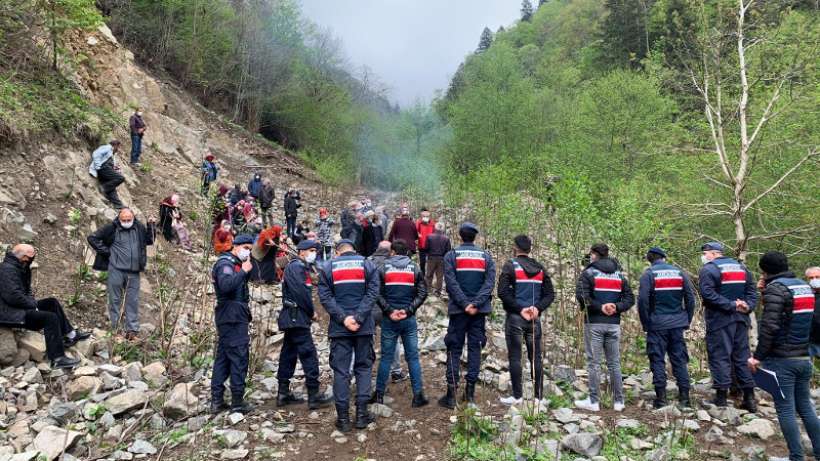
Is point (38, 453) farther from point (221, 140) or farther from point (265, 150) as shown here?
point (265, 150)

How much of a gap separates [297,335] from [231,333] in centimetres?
72

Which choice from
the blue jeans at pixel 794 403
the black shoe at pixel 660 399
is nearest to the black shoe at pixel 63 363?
the black shoe at pixel 660 399

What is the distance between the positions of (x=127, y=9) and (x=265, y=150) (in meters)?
9.61

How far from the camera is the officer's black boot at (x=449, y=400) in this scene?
555cm

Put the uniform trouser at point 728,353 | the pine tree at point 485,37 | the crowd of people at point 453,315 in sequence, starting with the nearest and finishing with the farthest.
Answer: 1. the crowd of people at point 453,315
2. the uniform trouser at point 728,353
3. the pine tree at point 485,37

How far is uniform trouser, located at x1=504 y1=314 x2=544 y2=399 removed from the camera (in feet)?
18.1

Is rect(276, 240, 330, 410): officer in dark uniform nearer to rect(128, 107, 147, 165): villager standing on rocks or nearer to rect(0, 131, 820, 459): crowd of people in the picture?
rect(0, 131, 820, 459): crowd of people

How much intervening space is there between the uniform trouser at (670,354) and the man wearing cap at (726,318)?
0.36 metres

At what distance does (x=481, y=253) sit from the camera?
569cm

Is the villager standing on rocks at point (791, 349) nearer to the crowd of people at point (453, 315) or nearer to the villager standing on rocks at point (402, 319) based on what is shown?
the crowd of people at point (453, 315)

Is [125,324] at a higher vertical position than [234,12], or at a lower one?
lower

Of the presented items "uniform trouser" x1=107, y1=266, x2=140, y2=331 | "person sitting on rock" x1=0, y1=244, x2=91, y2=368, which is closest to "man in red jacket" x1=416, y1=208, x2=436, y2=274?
"uniform trouser" x1=107, y1=266, x2=140, y2=331

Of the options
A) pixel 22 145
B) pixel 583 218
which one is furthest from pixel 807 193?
pixel 22 145

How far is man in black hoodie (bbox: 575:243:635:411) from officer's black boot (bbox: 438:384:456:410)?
1.55 meters
